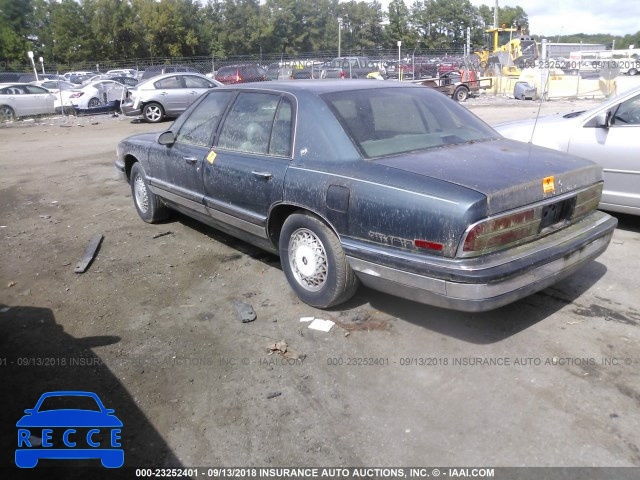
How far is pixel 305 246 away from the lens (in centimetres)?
400

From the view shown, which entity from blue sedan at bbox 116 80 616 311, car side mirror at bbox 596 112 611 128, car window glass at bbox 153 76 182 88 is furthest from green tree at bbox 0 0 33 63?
car side mirror at bbox 596 112 611 128

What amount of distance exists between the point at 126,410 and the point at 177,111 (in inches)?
640

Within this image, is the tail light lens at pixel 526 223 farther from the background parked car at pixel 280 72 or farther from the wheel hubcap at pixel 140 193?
the background parked car at pixel 280 72

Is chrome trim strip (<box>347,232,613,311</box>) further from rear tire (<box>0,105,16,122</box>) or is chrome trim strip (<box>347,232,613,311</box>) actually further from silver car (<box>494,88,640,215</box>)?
rear tire (<box>0,105,16,122</box>)

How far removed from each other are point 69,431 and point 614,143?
5365 millimetres

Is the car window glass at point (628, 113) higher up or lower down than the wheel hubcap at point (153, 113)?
higher up

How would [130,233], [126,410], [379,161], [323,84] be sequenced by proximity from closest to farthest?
[126,410] → [379,161] → [323,84] → [130,233]

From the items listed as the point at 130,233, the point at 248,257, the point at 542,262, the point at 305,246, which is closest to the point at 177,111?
the point at 130,233

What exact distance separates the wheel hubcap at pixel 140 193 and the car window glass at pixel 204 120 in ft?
3.81

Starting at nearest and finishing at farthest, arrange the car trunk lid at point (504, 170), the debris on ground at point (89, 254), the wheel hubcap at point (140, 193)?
the car trunk lid at point (504, 170), the debris on ground at point (89, 254), the wheel hubcap at point (140, 193)

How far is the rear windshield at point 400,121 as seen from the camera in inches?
150

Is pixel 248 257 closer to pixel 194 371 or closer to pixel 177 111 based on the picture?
pixel 194 371

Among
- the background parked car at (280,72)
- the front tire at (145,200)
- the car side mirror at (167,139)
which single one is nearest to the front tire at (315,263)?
the car side mirror at (167,139)

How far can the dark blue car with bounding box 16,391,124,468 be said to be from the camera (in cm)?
273
